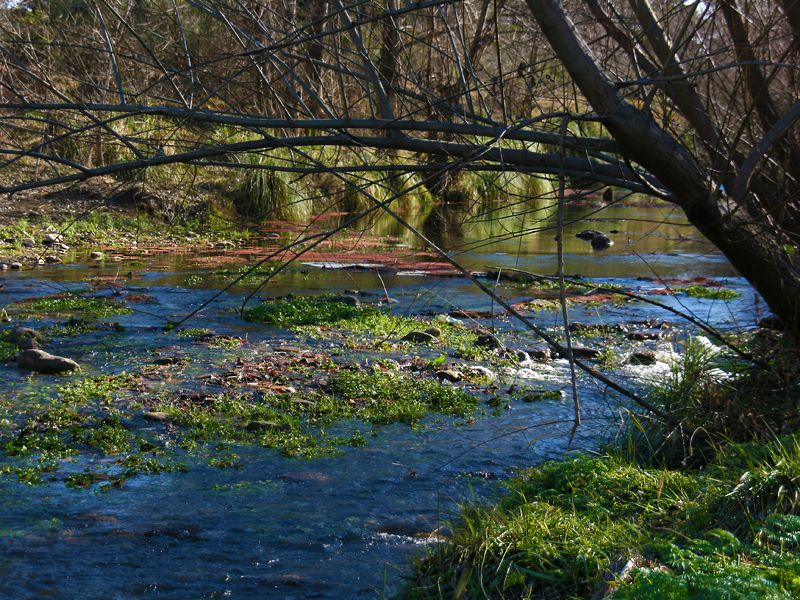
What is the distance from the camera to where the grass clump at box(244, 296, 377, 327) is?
32.7 ft

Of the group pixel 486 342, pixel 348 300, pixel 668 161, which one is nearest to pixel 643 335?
pixel 486 342

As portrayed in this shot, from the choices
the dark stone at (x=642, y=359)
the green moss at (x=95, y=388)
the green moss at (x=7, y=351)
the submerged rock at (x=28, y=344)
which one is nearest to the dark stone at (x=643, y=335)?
the dark stone at (x=642, y=359)

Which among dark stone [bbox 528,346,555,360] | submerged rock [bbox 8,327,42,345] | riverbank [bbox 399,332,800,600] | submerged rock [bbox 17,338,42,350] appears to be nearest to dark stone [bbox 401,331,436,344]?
dark stone [bbox 528,346,555,360]

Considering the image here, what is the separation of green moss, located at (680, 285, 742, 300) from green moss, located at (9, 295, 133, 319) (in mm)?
6768

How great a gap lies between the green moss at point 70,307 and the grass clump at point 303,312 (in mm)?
1365

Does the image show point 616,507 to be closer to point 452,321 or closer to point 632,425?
point 632,425

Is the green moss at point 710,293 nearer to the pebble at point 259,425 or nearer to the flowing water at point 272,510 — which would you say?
the flowing water at point 272,510

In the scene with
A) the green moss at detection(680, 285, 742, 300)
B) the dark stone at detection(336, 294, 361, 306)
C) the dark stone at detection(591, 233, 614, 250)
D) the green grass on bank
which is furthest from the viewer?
the dark stone at detection(591, 233, 614, 250)

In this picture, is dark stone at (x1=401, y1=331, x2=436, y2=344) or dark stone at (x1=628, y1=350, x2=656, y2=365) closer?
dark stone at (x1=628, y1=350, x2=656, y2=365)

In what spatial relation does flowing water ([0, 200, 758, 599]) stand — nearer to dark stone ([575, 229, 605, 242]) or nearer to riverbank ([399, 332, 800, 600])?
riverbank ([399, 332, 800, 600])

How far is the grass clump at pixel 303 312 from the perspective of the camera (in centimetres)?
996

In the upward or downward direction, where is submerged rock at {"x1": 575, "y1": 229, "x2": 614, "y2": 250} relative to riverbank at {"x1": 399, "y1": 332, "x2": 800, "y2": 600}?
upward

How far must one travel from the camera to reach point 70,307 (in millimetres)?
10297

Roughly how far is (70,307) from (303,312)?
2.51m
